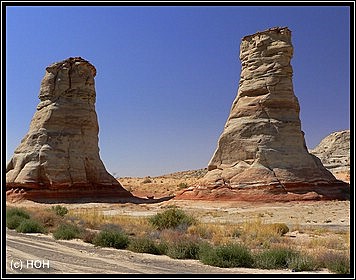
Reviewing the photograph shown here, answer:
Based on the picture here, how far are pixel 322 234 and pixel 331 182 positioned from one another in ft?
46.2

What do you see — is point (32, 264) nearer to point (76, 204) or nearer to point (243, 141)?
point (76, 204)

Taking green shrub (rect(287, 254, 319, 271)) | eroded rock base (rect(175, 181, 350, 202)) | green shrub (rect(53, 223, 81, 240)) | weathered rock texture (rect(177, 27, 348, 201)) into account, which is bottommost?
green shrub (rect(287, 254, 319, 271))

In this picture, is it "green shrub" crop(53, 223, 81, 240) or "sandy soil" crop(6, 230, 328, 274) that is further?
"green shrub" crop(53, 223, 81, 240)

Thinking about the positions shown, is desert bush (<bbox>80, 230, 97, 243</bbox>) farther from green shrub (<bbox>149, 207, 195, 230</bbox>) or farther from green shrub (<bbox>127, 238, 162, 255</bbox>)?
green shrub (<bbox>149, 207, 195, 230</bbox>)

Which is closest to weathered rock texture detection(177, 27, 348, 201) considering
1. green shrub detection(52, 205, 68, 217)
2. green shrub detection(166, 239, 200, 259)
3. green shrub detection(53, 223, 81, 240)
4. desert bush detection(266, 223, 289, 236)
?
desert bush detection(266, 223, 289, 236)

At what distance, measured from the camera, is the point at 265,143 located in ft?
100

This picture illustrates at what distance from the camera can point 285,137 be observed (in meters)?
31.0

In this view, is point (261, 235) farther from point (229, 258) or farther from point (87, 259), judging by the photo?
point (87, 259)

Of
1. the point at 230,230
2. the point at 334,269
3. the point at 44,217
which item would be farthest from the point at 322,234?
the point at 44,217

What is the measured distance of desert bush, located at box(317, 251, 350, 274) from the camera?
32.0 ft

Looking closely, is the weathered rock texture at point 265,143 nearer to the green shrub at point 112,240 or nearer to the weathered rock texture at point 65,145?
the weathered rock texture at point 65,145

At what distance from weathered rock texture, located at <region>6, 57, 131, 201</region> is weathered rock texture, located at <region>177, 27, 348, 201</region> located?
7.70 m

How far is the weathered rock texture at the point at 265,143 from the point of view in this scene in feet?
94.1

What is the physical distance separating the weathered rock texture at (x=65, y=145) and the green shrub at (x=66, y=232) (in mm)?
15450
